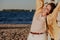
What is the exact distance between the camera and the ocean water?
163cm

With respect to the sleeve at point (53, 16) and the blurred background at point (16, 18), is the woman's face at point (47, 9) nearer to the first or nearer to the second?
the sleeve at point (53, 16)

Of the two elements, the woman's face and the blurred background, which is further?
the blurred background

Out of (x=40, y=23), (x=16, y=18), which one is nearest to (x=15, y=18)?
(x=16, y=18)

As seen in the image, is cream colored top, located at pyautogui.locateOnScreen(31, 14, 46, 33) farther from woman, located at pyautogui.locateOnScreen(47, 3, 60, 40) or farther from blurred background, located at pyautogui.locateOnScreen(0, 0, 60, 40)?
blurred background, located at pyautogui.locateOnScreen(0, 0, 60, 40)

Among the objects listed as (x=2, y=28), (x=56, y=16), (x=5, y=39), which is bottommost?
(x=5, y=39)

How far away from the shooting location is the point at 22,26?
1.71 meters

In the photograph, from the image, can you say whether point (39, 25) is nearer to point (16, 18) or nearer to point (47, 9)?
point (47, 9)

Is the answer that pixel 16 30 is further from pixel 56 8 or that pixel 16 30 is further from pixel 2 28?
pixel 56 8

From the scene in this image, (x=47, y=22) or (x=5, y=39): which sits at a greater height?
(x=47, y=22)

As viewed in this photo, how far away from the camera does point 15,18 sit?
1.72 meters

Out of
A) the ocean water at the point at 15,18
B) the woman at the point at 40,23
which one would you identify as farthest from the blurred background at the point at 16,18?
the woman at the point at 40,23

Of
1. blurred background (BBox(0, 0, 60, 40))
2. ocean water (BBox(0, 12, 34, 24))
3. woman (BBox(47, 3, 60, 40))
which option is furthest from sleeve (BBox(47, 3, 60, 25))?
ocean water (BBox(0, 12, 34, 24))

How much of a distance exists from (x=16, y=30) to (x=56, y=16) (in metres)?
0.63

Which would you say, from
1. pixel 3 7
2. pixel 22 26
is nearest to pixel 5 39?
pixel 22 26
